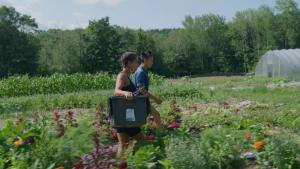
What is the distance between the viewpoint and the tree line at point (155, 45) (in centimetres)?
5069

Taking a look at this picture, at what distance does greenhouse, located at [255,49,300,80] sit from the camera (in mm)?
32031

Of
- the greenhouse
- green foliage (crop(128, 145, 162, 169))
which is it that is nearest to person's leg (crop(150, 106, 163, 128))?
green foliage (crop(128, 145, 162, 169))

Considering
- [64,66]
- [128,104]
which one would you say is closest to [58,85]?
[128,104]

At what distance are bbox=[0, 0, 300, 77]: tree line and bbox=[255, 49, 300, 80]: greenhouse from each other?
18750mm

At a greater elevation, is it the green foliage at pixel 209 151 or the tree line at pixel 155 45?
the tree line at pixel 155 45

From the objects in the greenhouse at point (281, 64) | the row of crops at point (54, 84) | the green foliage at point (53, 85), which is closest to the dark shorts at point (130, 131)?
the row of crops at point (54, 84)

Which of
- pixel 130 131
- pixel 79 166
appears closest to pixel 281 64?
pixel 130 131

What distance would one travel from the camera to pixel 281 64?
32844 millimetres

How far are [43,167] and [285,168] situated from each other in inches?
94.0

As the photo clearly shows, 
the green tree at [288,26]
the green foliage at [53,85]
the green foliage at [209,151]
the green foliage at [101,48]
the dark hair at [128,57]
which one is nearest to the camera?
the green foliage at [209,151]

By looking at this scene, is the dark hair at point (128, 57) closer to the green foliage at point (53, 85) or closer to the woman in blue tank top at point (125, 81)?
the woman in blue tank top at point (125, 81)

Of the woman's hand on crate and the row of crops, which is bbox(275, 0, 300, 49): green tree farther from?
the woman's hand on crate

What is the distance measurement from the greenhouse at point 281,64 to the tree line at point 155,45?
1875 cm

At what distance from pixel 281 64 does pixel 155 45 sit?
2827cm
